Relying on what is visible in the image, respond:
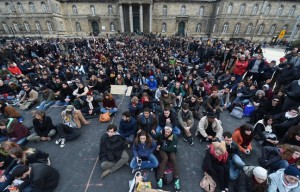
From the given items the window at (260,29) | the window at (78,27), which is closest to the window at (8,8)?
the window at (78,27)

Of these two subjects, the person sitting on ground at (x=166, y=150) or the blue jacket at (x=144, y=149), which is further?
the blue jacket at (x=144, y=149)

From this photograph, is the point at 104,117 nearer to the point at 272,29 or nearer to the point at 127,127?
the point at 127,127

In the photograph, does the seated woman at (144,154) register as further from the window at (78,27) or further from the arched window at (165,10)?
the window at (78,27)

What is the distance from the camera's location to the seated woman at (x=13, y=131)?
16.5 feet

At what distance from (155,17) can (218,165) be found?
45394 millimetres

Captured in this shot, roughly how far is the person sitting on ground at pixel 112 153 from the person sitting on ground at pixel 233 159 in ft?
9.53

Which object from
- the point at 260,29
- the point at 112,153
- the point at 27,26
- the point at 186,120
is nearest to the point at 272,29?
the point at 260,29

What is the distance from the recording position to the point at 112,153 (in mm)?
4477

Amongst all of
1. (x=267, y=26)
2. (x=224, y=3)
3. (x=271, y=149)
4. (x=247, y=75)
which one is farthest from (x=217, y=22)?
(x=271, y=149)

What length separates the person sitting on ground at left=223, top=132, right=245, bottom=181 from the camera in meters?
4.06

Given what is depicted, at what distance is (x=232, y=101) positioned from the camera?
27.1 feet

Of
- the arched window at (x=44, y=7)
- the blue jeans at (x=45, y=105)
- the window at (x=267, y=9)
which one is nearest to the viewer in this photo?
the blue jeans at (x=45, y=105)

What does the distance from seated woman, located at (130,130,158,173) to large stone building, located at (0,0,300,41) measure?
Answer: 42.3m

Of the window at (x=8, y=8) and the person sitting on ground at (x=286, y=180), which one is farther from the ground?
the window at (x=8, y=8)
